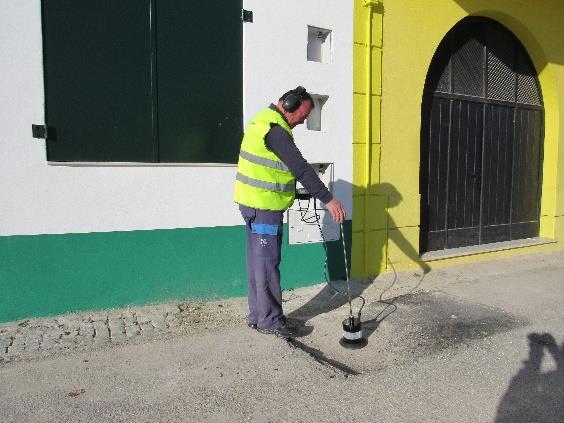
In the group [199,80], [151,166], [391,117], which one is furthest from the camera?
[391,117]

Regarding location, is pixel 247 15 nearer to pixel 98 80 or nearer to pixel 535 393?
pixel 98 80

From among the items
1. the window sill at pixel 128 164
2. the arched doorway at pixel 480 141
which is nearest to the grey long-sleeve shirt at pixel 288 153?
the window sill at pixel 128 164

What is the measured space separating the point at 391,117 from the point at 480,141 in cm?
194

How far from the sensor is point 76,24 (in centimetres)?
380

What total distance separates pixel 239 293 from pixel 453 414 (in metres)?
2.54

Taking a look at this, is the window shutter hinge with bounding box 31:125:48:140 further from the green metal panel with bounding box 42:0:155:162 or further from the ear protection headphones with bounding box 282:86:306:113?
the ear protection headphones with bounding box 282:86:306:113

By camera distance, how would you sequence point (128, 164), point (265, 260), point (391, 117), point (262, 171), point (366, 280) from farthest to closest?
point (391, 117) < point (366, 280) < point (128, 164) < point (265, 260) < point (262, 171)

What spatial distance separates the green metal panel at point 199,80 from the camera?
13.6 feet

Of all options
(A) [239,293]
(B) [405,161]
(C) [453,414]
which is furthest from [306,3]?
(C) [453,414]

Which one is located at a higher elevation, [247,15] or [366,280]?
[247,15]

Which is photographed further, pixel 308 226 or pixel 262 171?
pixel 308 226

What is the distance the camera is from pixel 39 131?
374cm

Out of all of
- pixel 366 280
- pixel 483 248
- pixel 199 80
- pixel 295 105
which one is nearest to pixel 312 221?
pixel 366 280

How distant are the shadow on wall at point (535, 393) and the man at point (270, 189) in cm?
156
